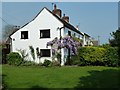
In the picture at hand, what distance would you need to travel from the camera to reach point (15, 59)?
105 ft

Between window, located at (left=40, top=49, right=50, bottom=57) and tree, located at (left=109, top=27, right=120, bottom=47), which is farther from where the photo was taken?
tree, located at (left=109, top=27, right=120, bottom=47)

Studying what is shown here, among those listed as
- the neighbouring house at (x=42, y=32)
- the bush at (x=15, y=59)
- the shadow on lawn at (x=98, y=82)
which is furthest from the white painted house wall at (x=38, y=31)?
the shadow on lawn at (x=98, y=82)

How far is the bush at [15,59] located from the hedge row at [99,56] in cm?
761

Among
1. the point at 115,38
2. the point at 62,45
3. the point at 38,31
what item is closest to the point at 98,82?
the point at 62,45

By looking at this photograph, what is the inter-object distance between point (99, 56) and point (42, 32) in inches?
317

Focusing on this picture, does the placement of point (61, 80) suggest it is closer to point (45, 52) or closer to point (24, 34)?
point (45, 52)

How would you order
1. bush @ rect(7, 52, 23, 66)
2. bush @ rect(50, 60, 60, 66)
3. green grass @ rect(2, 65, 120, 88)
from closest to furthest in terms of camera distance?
green grass @ rect(2, 65, 120, 88)
bush @ rect(50, 60, 60, 66)
bush @ rect(7, 52, 23, 66)

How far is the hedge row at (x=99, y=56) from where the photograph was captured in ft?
94.2

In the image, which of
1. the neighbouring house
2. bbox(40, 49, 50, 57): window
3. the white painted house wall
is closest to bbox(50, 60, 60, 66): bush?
Answer: the neighbouring house

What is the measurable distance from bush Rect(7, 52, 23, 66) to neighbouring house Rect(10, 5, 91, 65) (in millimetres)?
1463

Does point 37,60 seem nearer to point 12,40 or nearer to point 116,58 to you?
point 12,40

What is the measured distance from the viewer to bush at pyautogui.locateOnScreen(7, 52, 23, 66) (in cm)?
3184

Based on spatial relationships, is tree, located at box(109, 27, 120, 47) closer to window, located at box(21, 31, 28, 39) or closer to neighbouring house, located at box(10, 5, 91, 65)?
neighbouring house, located at box(10, 5, 91, 65)

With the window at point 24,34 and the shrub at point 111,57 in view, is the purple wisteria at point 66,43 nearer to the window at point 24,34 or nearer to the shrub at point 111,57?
the shrub at point 111,57
